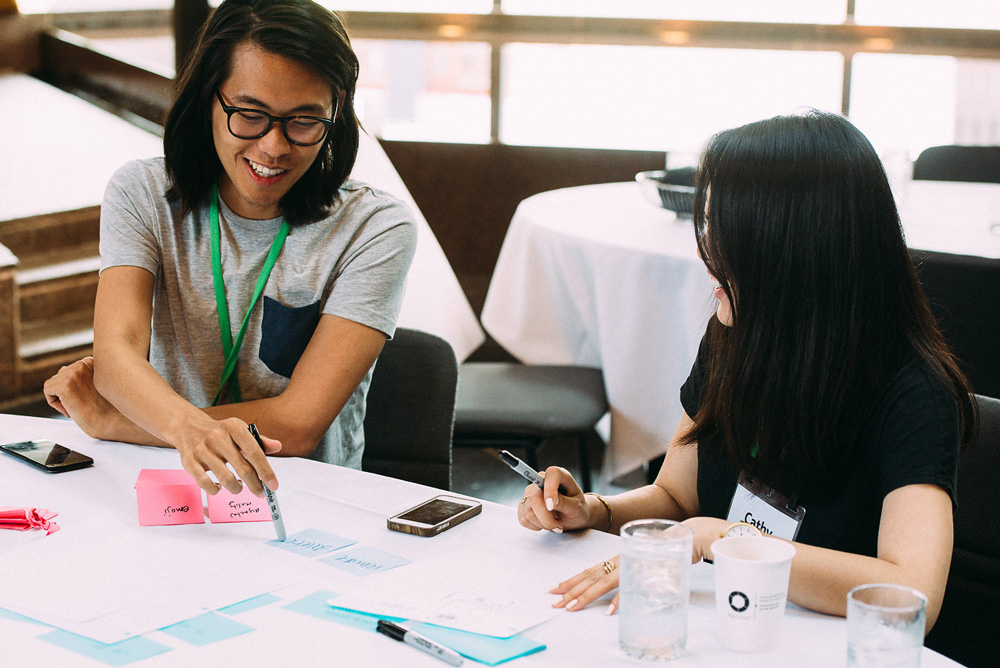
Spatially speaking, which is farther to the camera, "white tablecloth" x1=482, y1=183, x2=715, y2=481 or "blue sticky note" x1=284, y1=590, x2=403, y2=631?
"white tablecloth" x1=482, y1=183, x2=715, y2=481

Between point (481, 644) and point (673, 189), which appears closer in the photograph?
point (481, 644)

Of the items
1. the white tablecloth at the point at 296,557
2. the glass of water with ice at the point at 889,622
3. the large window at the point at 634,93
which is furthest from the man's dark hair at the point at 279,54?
the large window at the point at 634,93

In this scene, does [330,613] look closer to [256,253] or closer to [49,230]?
[256,253]

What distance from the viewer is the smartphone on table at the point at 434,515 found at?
4.09 ft

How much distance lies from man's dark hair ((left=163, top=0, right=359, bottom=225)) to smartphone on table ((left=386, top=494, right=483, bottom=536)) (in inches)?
26.9

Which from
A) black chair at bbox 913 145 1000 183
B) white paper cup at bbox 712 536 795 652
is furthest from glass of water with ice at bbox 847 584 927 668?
black chair at bbox 913 145 1000 183

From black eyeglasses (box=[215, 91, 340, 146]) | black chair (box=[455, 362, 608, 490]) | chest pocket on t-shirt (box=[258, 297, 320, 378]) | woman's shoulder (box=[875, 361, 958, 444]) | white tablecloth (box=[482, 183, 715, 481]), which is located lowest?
black chair (box=[455, 362, 608, 490])

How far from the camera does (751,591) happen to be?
37.3 inches

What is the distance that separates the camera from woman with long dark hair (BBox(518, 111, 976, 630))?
1188mm

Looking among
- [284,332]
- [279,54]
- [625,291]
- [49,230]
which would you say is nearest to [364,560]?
[284,332]

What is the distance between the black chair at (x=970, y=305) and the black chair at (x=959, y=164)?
172 cm

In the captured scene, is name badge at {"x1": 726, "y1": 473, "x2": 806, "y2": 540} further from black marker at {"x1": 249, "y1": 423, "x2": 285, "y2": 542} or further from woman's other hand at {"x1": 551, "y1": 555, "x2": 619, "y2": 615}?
black marker at {"x1": 249, "y1": 423, "x2": 285, "y2": 542}

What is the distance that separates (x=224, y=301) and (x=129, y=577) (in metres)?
0.73

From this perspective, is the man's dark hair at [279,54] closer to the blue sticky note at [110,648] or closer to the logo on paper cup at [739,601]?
the blue sticky note at [110,648]
